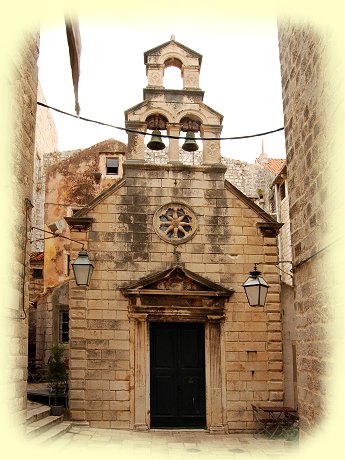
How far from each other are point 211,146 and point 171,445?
22.9 feet

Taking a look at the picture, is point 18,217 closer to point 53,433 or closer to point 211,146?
point 53,433

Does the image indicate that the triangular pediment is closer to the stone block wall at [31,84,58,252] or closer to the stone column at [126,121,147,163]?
the stone column at [126,121,147,163]

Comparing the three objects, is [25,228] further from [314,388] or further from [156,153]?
[156,153]

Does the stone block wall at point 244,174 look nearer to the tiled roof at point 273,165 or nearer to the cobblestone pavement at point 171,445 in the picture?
the tiled roof at point 273,165

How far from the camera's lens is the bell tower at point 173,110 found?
12977 mm

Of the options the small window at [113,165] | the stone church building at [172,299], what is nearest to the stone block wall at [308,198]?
the stone church building at [172,299]

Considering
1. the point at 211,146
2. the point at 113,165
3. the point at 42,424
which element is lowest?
the point at 42,424

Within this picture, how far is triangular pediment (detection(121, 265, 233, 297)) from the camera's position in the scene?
1199cm

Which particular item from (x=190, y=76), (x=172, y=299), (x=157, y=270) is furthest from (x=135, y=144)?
(x=172, y=299)

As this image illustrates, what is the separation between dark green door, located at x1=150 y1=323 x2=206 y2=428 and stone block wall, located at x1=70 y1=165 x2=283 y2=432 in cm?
45

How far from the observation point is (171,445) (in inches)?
399

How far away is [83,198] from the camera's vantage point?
2034cm

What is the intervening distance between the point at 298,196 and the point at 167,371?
6.87 m

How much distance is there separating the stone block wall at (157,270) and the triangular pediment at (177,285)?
0.24m
